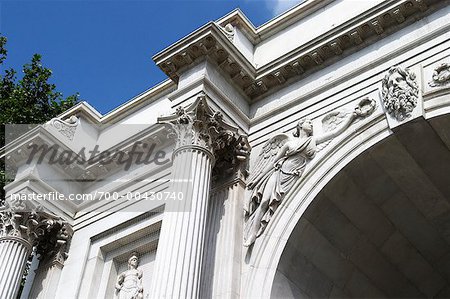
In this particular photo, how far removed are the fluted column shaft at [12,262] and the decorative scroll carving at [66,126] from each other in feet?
11.4

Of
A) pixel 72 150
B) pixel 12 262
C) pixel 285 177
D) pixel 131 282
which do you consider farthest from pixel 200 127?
pixel 12 262

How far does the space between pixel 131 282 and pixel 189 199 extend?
370 centimetres

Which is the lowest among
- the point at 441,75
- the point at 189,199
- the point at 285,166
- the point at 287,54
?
the point at 189,199

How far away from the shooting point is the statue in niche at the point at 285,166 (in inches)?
572

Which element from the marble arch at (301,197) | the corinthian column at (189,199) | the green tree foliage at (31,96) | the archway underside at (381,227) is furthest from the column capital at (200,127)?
the green tree foliage at (31,96)

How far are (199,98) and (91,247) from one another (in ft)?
18.0

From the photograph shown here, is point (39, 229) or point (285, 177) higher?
point (39, 229)

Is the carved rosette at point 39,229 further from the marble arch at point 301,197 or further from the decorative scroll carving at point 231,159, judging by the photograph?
the marble arch at point 301,197

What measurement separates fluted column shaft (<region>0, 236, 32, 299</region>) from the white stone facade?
3cm

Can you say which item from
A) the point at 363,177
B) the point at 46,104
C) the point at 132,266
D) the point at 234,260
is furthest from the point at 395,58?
the point at 46,104

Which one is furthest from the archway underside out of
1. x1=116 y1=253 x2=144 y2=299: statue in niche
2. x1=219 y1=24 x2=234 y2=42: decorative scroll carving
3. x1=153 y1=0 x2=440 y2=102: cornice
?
x1=219 y1=24 x2=234 y2=42: decorative scroll carving

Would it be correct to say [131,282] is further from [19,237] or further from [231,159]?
[231,159]

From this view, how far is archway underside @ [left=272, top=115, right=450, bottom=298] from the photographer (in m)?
14.1

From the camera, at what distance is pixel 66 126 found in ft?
67.4
